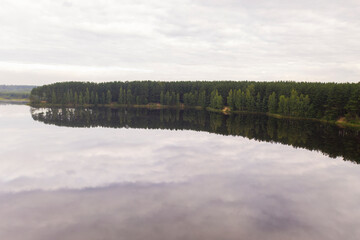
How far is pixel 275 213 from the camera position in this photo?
28.5 metres

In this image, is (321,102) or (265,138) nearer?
(265,138)

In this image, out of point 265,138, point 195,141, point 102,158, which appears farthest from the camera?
point 265,138

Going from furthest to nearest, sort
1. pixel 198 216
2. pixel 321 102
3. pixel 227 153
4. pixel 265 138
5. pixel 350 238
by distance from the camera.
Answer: pixel 321 102 → pixel 265 138 → pixel 227 153 → pixel 198 216 → pixel 350 238

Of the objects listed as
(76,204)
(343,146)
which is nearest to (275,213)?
(76,204)

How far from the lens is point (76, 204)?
30016 millimetres

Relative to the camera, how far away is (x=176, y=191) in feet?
113

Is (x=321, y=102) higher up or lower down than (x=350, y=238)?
higher up

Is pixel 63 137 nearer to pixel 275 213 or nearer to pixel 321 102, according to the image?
pixel 275 213

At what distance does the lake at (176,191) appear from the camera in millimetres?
24891

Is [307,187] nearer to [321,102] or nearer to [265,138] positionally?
[265,138]

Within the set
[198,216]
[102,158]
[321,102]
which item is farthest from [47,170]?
[321,102]

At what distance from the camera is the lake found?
81.7 feet

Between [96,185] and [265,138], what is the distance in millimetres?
55683

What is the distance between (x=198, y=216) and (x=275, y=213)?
27.9ft
